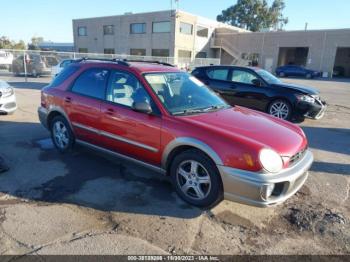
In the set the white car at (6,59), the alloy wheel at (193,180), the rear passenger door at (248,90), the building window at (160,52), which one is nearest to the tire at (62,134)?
the alloy wheel at (193,180)

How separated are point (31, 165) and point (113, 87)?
1877 mm

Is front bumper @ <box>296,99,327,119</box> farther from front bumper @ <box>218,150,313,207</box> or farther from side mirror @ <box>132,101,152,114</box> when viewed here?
side mirror @ <box>132,101,152,114</box>

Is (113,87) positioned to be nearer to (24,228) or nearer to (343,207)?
(24,228)

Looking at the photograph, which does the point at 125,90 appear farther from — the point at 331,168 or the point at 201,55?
the point at 201,55

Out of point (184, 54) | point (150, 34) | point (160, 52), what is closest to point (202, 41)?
point (184, 54)

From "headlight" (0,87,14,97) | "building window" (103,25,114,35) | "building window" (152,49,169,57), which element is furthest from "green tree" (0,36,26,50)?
"headlight" (0,87,14,97)

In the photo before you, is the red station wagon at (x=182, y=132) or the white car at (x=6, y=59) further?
the white car at (x=6, y=59)

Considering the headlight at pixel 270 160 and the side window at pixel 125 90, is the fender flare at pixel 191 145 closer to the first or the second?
the headlight at pixel 270 160

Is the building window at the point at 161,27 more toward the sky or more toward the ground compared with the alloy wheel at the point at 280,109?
more toward the sky

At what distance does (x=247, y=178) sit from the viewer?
10.0ft

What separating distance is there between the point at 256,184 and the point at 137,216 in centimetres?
140

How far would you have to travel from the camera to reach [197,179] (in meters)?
3.53

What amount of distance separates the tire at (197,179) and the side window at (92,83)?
5.75ft

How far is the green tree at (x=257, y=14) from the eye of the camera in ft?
215
